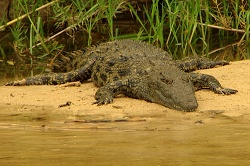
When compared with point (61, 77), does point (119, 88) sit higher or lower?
higher

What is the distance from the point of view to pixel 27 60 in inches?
399

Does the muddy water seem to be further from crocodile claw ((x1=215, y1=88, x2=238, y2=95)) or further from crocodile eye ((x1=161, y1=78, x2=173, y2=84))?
crocodile claw ((x1=215, y1=88, x2=238, y2=95))

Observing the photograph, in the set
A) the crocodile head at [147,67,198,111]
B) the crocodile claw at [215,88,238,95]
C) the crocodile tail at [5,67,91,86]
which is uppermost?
the crocodile head at [147,67,198,111]

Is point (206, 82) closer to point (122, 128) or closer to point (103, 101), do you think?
point (103, 101)

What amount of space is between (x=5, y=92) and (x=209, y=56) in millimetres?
3276

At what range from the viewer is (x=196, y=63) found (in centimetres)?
895

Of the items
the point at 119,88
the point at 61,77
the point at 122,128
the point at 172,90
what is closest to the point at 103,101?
the point at 119,88

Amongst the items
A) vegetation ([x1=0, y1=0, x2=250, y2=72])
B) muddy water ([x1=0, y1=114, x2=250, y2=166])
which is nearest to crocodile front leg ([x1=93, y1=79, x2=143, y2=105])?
muddy water ([x1=0, y1=114, x2=250, y2=166])

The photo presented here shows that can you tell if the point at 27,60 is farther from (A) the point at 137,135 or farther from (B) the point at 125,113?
(A) the point at 137,135

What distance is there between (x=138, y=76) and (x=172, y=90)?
0.68 meters

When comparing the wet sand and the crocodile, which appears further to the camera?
the crocodile

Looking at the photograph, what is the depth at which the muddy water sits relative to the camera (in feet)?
16.4

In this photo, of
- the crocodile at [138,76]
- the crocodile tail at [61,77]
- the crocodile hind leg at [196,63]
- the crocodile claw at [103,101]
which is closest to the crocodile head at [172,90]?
the crocodile at [138,76]

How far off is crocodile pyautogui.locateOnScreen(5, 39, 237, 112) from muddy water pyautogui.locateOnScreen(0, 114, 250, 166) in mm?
763
